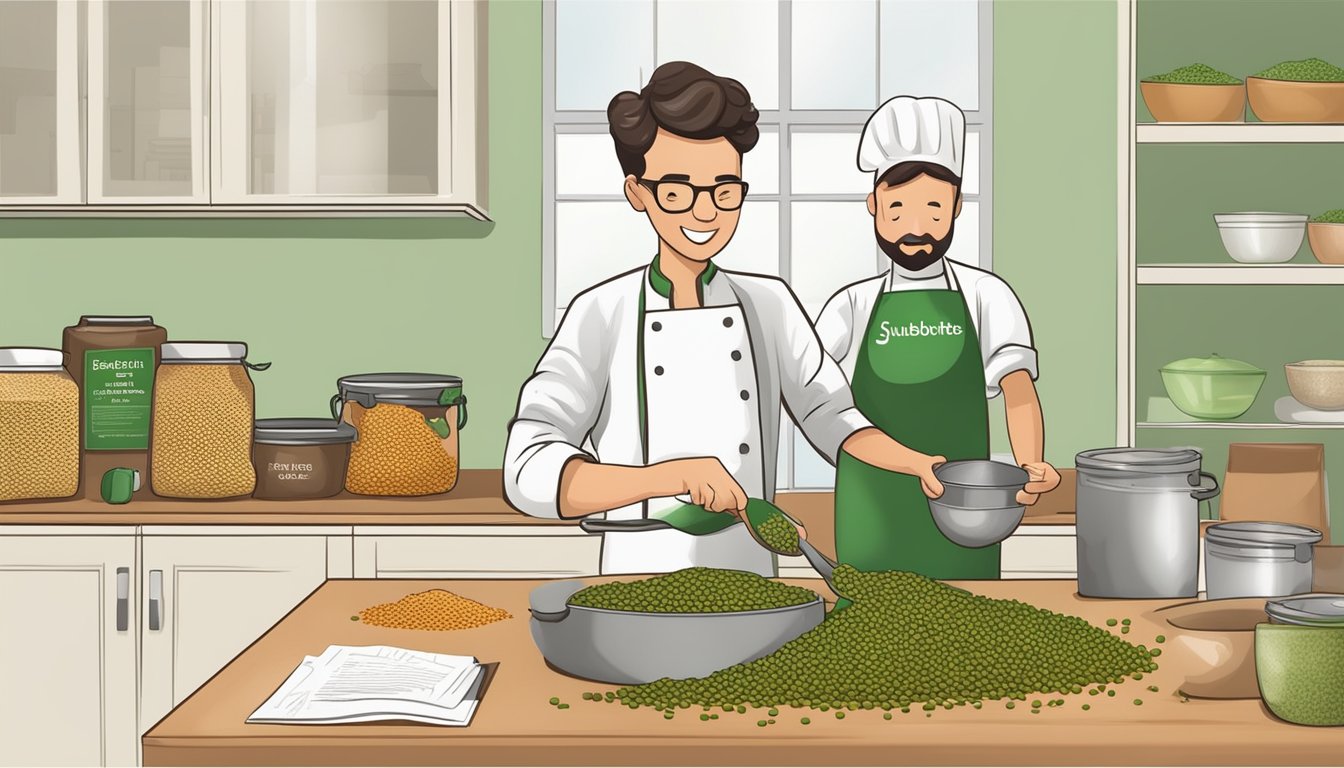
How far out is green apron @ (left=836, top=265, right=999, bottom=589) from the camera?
2.57 m

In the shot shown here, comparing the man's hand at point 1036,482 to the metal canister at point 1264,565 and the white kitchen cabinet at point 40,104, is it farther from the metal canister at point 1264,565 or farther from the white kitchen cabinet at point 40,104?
the white kitchen cabinet at point 40,104

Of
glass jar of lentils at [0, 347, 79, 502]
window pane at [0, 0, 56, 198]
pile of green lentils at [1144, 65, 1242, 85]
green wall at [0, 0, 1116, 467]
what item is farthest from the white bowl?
window pane at [0, 0, 56, 198]

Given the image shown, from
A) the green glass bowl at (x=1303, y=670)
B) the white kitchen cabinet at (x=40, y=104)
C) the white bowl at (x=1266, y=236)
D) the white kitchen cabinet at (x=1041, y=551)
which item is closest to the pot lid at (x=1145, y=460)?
the green glass bowl at (x=1303, y=670)

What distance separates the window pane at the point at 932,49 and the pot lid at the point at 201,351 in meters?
1.79

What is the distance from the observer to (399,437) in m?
2.88

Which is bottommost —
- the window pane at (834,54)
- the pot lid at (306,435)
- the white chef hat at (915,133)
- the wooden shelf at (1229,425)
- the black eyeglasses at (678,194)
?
the pot lid at (306,435)

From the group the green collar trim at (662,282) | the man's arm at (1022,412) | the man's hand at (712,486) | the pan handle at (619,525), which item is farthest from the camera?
the man's arm at (1022,412)

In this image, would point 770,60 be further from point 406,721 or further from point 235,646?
point 406,721

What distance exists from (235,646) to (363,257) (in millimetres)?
1109

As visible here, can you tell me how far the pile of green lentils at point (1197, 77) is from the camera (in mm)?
2932

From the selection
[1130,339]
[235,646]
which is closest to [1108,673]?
[1130,339]

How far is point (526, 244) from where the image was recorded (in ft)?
10.9

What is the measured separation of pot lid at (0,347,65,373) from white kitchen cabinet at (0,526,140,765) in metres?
0.35

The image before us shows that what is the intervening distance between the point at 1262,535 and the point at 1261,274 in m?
1.44
